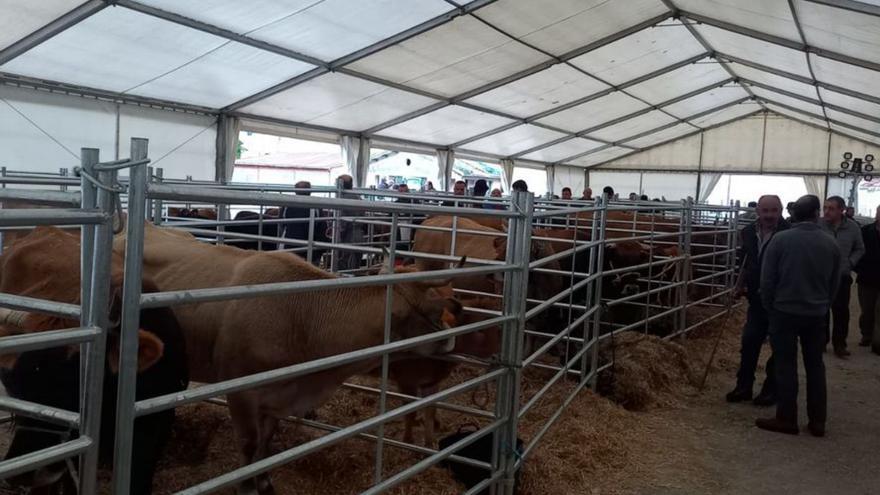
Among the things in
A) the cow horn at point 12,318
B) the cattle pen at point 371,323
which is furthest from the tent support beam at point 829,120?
the cow horn at point 12,318

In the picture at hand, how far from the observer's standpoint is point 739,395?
274 inches

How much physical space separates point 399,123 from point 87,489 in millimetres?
17367

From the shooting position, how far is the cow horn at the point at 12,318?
244 cm

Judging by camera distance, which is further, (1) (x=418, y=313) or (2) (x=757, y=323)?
(2) (x=757, y=323)

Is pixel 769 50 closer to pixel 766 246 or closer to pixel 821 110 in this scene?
pixel 821 110

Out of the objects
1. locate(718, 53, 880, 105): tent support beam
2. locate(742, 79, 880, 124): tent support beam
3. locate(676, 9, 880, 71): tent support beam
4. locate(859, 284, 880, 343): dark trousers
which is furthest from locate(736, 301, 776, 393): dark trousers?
locate(742, 79, 880, 124): tent support beam

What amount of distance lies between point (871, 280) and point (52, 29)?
1126 cm

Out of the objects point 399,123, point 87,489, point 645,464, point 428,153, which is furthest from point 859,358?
point 428,153

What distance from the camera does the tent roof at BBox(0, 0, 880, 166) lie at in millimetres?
10477

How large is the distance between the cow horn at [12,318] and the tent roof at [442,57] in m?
8.12

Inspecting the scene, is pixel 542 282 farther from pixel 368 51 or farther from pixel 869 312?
pixel 368 51

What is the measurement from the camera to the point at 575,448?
517cm

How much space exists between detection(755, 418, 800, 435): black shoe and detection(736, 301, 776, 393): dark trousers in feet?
2.53

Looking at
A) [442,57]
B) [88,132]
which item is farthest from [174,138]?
[442,57]
